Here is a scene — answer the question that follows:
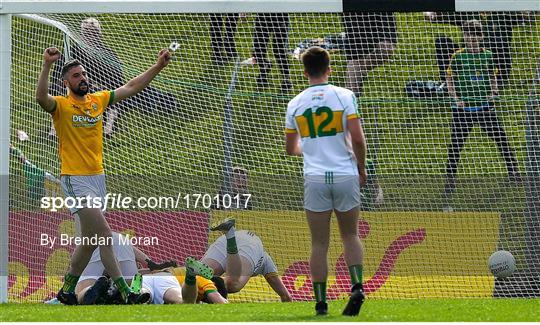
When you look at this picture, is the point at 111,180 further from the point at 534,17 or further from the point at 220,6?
the point at 534,17

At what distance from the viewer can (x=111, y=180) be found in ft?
40.1

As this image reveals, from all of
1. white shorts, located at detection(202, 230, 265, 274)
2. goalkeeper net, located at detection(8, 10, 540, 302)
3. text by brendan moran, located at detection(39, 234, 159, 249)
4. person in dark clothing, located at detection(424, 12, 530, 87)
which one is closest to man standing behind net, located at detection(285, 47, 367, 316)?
white shorts, located at detection(202, 230, 265, 274)

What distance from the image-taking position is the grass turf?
27.2ft

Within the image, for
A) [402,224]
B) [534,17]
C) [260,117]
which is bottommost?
[402,224]

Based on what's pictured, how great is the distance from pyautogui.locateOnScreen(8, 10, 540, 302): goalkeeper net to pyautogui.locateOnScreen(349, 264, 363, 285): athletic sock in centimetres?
365

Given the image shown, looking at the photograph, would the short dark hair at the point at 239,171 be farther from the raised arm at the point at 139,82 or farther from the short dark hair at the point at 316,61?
the short dark hair at the point at 316,61

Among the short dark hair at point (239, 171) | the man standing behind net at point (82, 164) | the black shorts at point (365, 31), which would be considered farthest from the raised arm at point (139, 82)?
the black shorts at point (365, 31)

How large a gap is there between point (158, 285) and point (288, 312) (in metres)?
2.45

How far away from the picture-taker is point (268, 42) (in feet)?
41.0

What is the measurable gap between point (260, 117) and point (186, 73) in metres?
0.93

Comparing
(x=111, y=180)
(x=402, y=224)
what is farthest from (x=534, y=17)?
(x=111, y=180)

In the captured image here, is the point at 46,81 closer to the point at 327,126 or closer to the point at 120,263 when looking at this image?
the point at 120,263

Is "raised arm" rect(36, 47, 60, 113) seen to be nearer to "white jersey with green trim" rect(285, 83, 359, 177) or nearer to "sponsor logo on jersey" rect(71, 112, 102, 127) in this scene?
"sponsor logo on jersey" rect(71, 112, 102, 127)

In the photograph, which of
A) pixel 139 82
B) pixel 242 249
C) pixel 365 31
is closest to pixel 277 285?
pixel 242 249
